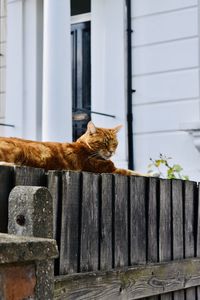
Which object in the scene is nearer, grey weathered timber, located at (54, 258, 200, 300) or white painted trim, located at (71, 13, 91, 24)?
grey weathered timber, located at (54, 258, 200, 300)

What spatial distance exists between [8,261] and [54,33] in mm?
5401

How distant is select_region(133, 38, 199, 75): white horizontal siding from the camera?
6793 millimetres

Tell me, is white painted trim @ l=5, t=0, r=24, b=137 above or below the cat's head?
above

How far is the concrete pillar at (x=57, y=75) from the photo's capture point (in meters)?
6.57

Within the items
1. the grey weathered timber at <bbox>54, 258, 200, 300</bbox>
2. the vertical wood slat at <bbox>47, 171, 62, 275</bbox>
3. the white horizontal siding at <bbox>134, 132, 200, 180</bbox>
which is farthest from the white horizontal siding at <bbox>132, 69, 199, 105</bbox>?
the vertical wood slat at <bbox>47, 171, 62, 275</bbox>

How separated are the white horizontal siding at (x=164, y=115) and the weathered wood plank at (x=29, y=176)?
4.30m

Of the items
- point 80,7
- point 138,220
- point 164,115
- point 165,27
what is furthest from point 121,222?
point 80,7

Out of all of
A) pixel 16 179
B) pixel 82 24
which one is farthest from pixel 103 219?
pixel 82 24

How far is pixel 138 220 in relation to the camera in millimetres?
3244

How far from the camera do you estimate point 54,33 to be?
6730mm

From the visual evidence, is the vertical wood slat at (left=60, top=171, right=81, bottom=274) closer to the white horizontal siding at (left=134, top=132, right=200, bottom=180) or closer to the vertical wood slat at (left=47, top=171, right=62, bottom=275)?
A: the vertical wood slat at (left=47, top=171, right=62, bottom=275)

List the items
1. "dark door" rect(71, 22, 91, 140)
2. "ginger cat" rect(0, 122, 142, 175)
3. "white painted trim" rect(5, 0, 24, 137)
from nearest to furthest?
1. "ginger cat" rect(0, 122, 142, 175)
2. "dark door" rect(71, 22, 91, 140)
3. "white painted trim" rect(5, 0, 24, 137)

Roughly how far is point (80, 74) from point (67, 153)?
4555 mm

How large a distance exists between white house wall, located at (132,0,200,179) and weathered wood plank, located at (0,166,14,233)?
14.9 ft
